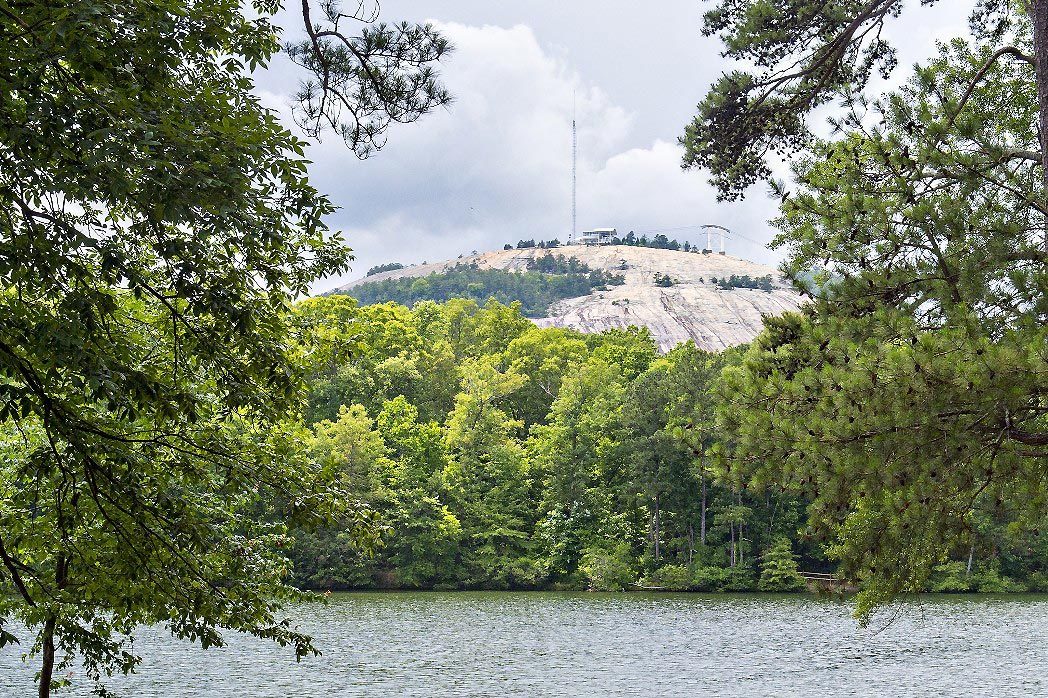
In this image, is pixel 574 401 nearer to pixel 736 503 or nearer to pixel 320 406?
pixel 736 503

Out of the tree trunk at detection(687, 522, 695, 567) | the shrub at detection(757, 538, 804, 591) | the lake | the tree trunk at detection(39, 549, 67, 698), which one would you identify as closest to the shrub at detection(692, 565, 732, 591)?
the tree trunk at detection(687, 522, 695, 567)

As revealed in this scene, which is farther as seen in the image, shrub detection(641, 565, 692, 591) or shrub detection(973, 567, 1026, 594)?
shrub detection(641, 565, 692, 591)

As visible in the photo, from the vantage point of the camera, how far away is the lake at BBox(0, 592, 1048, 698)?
851 inches

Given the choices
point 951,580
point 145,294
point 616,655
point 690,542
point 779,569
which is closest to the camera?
point 145,294

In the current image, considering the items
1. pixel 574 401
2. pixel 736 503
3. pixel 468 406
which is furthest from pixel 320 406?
pixel 736 503

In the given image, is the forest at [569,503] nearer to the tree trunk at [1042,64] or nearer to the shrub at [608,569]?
the shrub at [608,569]

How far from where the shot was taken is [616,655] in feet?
88.3

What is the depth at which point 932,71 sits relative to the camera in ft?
34.7

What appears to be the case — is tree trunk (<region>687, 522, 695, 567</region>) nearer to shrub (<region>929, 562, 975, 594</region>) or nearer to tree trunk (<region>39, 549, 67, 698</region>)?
shrub (<region>929, 562, 975, 594</region>)

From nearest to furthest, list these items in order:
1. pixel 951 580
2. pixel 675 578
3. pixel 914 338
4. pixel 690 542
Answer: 1. pixel 914 338
2. pixel 951 580
3. pixel 675 578
4. pixel 690 542

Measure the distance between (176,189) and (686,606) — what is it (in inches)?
1520

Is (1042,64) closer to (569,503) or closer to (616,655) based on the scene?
(616,655)

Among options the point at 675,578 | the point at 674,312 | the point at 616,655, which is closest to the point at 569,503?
the point at 675,578

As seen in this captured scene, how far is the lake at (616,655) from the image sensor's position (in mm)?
21609
